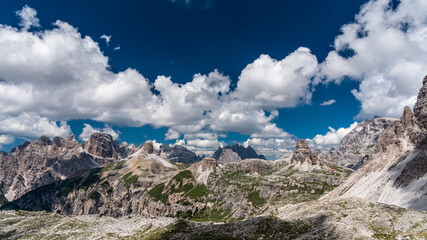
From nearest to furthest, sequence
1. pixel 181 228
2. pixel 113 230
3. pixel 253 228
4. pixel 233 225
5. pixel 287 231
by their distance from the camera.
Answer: pixel 287 231
pixel 253 228
pixel 233 225
pixel 181 228
pixel 113 230

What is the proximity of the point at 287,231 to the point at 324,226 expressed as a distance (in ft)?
34.7

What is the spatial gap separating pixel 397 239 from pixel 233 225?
153ft

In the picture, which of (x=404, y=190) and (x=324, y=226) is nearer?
(x=324, y=226)

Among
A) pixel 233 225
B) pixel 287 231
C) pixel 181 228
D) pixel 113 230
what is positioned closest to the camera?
pixel 287 231

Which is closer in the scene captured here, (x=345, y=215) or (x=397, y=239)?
(x=397, y=239)

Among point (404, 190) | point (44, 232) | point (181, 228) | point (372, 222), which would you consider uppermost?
point (404, 190)

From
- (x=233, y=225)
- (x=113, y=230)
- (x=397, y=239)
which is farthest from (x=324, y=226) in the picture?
(x=113, y=230)

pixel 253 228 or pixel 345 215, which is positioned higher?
pixel 345 215

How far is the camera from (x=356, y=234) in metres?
53.5

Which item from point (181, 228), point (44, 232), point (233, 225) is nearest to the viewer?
point (233, 225)

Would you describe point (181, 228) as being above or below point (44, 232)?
above

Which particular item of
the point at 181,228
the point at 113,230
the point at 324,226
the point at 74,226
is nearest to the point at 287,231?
the point at 324,226

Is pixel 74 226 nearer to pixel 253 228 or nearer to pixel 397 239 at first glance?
pixel 253 228

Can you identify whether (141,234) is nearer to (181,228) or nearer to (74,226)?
(181,228)
